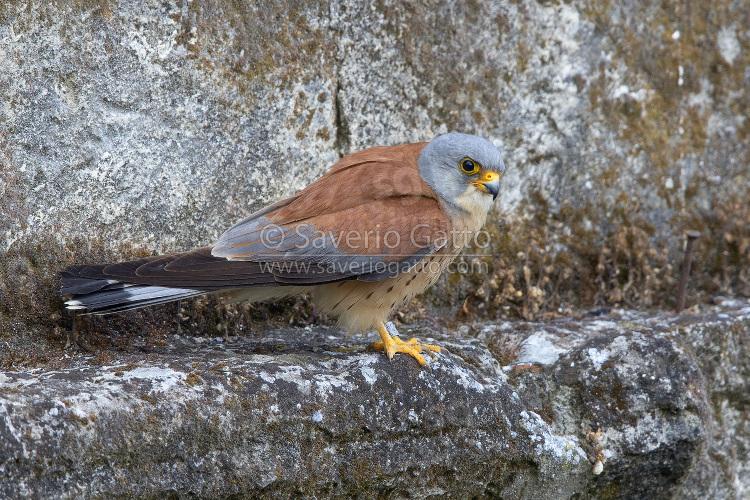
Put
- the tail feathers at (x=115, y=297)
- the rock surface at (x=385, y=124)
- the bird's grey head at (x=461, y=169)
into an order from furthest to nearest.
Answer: the bird's grey head at (x=461, y=169), the rock surface at (x=385, y=124), the tail feathers at (x=115, y=297)

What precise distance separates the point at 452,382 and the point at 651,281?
2.10 m

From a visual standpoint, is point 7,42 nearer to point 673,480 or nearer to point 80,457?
point 80,457

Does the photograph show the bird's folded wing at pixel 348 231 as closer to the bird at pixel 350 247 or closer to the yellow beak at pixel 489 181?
the bird at pixel 350 247

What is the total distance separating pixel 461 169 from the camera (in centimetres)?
351

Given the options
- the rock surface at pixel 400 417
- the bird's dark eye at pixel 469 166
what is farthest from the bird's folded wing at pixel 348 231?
the rock surface at pixel 400 417

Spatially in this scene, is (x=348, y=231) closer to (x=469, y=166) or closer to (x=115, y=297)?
(x=469, y=166)

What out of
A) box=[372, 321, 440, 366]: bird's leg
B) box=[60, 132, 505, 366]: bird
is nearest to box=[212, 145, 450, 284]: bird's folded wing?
box=[60, 132, 505, 366]: bird

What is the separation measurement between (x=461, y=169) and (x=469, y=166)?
0.15 feet

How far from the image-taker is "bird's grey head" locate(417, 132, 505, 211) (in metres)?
3.48

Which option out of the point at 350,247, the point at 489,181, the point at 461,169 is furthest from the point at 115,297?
the point at 489,181

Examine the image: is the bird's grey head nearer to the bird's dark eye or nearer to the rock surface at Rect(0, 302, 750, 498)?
the bird's dark eye

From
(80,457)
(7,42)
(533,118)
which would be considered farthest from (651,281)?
(7,42)

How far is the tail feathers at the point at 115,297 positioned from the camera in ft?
9.91

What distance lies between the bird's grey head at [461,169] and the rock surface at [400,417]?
2.80 ft
